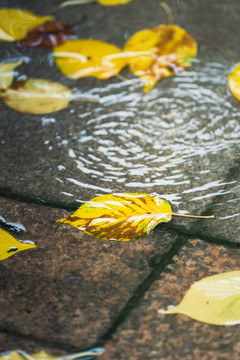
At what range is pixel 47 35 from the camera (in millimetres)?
1775

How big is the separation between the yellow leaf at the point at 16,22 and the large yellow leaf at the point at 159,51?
367 mm

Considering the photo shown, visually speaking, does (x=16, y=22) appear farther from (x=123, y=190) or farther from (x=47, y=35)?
(x=123, y=190)

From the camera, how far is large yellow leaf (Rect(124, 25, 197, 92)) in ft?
5.20

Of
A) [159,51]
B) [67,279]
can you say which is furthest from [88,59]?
[67,279]

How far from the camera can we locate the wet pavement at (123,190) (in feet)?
2.82

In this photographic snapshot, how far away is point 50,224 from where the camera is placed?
1.10 metres

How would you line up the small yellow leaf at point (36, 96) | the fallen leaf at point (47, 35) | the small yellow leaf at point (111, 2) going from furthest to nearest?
the small yellow leaf at point (111, 2), the fallen leaf at point (47, 35), the small yellow leaf at point (36, 96)

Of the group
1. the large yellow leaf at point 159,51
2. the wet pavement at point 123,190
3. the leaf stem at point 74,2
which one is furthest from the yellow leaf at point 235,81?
the leaf stem at point 74,2

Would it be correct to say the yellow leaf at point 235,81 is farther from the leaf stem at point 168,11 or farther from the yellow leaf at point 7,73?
the yellow leaf at point 7,73

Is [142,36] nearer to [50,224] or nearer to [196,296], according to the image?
[50,224]

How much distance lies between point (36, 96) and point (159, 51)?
17.3 inches

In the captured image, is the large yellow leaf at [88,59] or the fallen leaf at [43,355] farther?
the large yellow leaf at [88,59]

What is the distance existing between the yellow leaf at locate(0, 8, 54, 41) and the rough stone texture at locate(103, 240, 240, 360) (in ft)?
3.74

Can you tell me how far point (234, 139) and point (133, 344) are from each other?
66 centimetres
